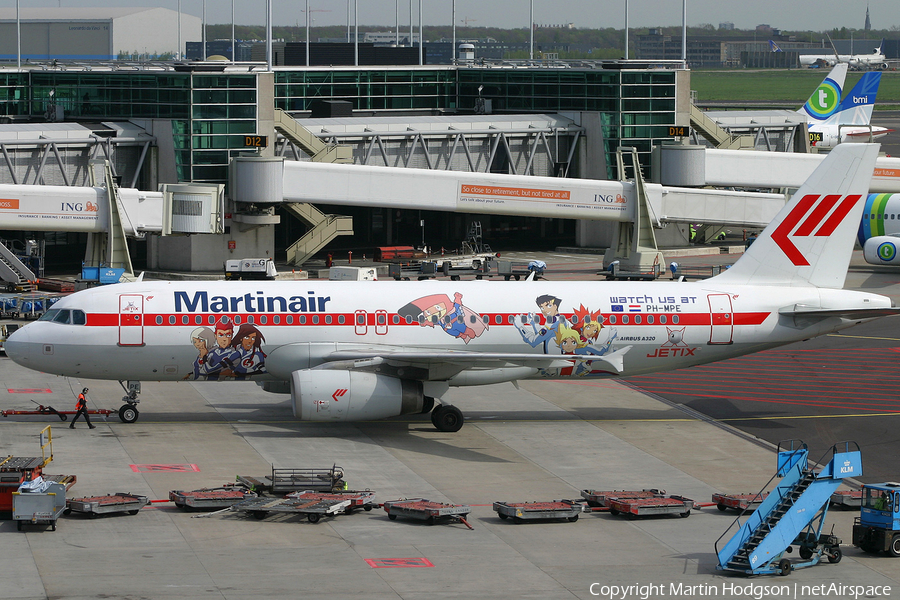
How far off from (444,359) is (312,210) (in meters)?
45.9

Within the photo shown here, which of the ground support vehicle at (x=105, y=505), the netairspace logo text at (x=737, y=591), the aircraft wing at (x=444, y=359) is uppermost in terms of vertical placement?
the aircraft wing at (x=444, y=359)

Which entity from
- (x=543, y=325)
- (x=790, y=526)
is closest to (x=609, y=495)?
(x=790, y=526)

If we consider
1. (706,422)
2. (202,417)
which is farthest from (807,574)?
(202,417)

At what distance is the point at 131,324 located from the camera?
41.2m

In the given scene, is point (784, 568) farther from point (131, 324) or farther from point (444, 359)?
point (131, 324)

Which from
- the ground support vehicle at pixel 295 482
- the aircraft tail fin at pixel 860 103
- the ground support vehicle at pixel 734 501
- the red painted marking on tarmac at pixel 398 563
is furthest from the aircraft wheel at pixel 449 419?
the aircraft tail fin at pixel 860 103

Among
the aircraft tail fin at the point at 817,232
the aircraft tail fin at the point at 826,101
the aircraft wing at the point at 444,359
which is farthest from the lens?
the aircraft tail fin at the point at 826,101

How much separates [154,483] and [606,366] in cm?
1615

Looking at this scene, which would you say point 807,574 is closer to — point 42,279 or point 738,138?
point 42,279

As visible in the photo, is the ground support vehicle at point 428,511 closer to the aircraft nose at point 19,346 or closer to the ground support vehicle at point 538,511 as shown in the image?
the ground support vehicle at point 538,511

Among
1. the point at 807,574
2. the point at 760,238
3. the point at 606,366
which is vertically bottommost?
the point at 807,574

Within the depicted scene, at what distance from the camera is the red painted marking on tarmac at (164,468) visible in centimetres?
3603

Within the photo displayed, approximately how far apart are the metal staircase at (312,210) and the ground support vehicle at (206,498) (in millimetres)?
51274

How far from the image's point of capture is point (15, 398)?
4603cm
